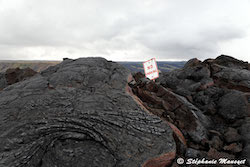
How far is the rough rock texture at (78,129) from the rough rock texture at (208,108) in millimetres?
2167

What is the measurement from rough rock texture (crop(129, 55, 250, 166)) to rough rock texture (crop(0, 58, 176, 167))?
217 cm

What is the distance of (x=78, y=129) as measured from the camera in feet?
25.2

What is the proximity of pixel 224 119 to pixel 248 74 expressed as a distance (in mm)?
6486

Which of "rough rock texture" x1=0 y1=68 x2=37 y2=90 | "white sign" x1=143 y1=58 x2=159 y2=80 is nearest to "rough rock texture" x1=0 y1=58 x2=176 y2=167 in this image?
"rough rock texture" x1=0 y1=68 x2=37 y2=90

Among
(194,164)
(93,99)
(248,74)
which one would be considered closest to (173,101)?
(194,164)

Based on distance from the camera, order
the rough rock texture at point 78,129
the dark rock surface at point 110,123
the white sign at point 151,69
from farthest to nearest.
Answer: the white sign at point 151,69
the dark rock surface at point 110,123
the rough rock texture at point 78,129

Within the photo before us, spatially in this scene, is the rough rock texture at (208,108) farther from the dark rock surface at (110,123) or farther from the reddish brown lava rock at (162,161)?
the reddish brown lava rock at (162,161)

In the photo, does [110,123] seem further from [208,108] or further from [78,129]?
[208,108]

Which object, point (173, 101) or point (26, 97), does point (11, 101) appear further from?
point (173, 101)

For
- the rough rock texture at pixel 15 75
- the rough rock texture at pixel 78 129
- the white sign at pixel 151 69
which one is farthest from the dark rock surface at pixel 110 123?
the rough rock texture at pixel 15 75

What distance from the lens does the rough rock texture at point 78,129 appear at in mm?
6836

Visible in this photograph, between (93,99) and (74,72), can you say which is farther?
(74,72)

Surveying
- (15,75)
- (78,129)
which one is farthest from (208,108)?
(15,75)

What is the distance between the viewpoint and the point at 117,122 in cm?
818
